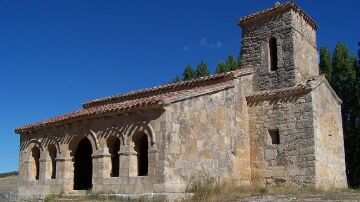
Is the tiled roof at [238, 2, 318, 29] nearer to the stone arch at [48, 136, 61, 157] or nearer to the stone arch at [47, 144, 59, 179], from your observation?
the stone arch at [48, 136, 61, 157]

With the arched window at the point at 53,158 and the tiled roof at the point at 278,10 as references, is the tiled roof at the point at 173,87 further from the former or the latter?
the arched window at the point at 53,158

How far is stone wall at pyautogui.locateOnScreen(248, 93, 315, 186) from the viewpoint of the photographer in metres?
14.5

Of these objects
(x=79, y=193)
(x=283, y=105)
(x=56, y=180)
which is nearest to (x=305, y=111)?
(x=283, y=105)

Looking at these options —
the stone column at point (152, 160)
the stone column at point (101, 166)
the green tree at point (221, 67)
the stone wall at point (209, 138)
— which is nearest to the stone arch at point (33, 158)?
the stone column at point (101, 166)

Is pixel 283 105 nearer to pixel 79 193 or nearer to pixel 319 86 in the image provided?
pixel 319 86

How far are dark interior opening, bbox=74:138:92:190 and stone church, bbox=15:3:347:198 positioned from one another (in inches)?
1.5

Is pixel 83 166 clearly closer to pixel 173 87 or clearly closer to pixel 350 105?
pixel 173 87

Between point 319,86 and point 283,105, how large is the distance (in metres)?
1.53

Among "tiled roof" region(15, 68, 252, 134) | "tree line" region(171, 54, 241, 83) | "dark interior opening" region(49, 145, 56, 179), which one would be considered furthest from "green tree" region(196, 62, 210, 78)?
"dark interior opening" region(49, 145, 56, 179)

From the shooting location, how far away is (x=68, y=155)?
15.6 meters

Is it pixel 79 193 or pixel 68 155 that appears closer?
pixel 79 193

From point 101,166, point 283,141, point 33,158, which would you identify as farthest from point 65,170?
point 283,141

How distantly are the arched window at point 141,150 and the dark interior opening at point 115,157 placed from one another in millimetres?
768

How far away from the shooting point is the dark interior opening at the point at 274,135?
15.4 metres
